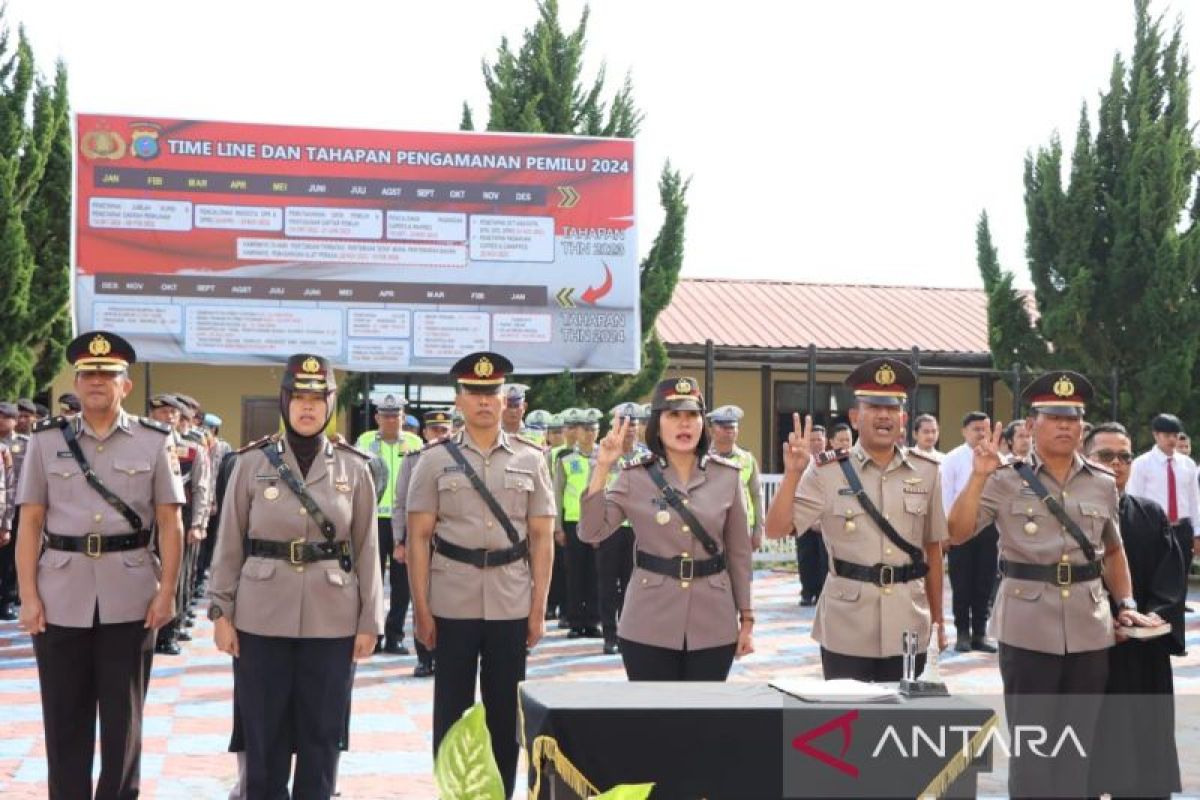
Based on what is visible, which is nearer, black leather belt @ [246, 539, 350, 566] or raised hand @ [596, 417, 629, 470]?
black leather belt @ [246, 539, 350, 566]

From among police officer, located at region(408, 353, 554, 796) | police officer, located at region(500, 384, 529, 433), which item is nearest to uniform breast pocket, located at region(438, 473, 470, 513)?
police officer, located at region(408, 353, 554, 796)

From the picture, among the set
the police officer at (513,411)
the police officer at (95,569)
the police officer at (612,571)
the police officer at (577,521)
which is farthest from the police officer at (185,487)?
the police officer at (95,569)

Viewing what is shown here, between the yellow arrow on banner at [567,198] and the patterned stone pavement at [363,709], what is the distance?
7314 mm

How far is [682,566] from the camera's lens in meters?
5.71

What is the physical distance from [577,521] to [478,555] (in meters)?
6.34

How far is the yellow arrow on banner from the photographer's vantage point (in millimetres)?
18547

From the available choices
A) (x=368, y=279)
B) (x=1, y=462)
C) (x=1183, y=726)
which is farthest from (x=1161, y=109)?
(x=1, y=462)

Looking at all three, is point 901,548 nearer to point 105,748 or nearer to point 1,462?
point 105,748

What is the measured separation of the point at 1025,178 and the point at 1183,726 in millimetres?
14971

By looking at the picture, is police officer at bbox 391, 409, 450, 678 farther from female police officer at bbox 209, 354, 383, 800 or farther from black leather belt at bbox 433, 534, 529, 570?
female police officer at bbox 209, 354, 383, 800

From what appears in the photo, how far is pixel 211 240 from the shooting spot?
58.4 feet

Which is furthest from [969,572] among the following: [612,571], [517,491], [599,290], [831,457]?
[599,290]

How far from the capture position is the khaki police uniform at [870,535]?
5.52m

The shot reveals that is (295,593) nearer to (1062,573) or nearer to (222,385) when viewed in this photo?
(1062,573)
